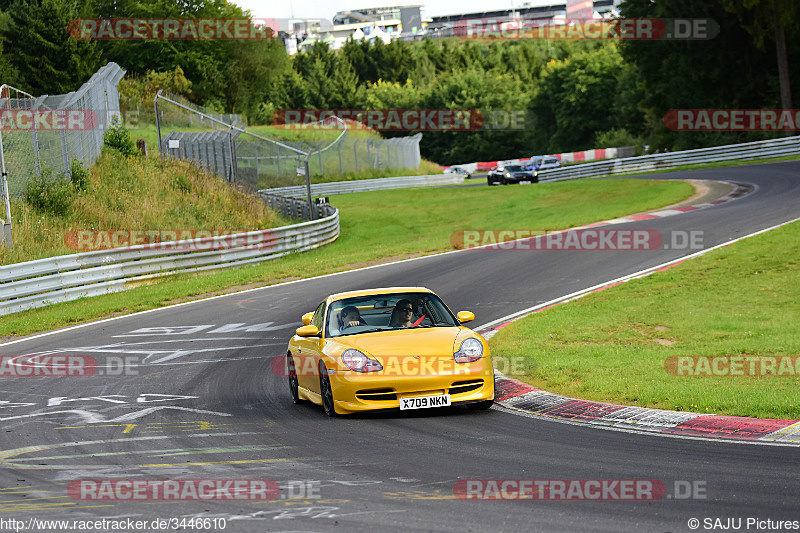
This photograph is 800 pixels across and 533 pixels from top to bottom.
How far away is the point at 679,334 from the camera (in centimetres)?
1412

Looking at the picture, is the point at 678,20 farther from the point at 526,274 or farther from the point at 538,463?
the point at 538,463

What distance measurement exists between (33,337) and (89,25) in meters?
53.7

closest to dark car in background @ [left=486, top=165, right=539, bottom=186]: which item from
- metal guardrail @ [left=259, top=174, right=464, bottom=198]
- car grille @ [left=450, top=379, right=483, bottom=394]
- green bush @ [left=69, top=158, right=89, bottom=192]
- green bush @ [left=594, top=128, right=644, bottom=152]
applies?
metal guardrail @ [left=259, top=174, right=464, bottom=198]

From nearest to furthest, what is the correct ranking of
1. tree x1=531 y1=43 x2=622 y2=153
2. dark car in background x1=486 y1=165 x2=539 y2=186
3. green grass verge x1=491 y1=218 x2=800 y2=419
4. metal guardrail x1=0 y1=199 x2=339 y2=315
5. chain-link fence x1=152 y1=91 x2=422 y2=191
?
green grass verge x1=491 y1=218 x2=800 y2=419 < metal guardrail x1=0 y1=199 x2=339 y2=315 < chain-link fence x1=152 y1=91 x2=422 y2=191 < dark car in background x1=486 y1=165 x2=539 y2=186 < tree x1=531 y1=43 x2=622 y2=153

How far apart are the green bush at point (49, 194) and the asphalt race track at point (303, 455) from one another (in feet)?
36.0

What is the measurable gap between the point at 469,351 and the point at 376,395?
43.1 inches

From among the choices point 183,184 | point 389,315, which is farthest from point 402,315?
point 183,184

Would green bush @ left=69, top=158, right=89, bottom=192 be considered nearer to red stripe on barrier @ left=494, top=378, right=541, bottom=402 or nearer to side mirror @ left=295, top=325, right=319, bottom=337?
side mirror @ left=295, top=325, right=319, bottom=337

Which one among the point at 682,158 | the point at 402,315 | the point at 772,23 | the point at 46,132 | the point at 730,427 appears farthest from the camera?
the point at 682,158

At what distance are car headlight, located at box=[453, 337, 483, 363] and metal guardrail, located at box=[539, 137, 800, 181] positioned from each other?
41801 mm

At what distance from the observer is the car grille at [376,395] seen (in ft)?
31.2

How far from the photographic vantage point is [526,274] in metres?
21.8

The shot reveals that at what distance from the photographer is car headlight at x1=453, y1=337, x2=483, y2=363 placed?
32.0 ft

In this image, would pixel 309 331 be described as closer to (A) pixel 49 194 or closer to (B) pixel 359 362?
(B) pixel 359 362
